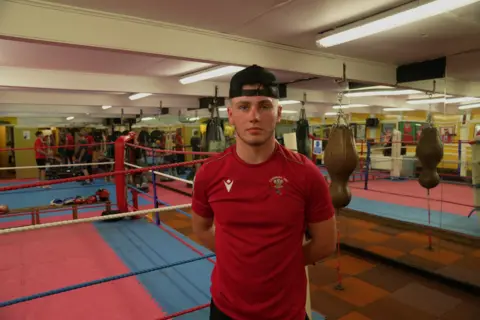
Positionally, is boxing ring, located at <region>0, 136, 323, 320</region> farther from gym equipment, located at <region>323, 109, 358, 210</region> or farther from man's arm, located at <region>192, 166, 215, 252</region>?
gym equipment, located at <region>323, 109, 358, 210</region>

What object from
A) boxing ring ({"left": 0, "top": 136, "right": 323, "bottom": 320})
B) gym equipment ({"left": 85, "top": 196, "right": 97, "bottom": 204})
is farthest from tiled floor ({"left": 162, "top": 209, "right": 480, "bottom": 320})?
gym equipment ({"left": 85, "top": 196, "right": 97, "bottom": 204})

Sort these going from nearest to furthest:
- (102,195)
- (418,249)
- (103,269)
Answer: (103,269), (418,249), (102,195)

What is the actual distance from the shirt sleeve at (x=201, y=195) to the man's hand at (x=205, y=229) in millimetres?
24

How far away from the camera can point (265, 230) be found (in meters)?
1.16

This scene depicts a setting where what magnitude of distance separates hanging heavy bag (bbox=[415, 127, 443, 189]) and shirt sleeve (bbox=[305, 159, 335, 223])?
313 cm

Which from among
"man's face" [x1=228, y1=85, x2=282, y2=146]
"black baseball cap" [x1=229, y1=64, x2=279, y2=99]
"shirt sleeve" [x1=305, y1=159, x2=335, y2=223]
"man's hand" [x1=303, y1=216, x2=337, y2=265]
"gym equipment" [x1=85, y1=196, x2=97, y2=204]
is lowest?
"gym equipment" [x1=85, y1=196, x2=97, y2=204]

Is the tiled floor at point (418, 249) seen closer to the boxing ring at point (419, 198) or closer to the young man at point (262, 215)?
the boxing ring at point (419, 198)

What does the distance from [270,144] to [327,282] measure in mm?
2812

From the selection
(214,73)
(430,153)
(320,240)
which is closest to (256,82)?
(320,240)

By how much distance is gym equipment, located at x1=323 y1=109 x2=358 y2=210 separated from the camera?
2.65m

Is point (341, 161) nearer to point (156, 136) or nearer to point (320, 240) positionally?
point (320, 240)

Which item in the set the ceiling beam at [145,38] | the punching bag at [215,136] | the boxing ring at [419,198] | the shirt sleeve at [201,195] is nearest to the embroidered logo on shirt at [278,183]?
the shirt sleeve at [201,195]

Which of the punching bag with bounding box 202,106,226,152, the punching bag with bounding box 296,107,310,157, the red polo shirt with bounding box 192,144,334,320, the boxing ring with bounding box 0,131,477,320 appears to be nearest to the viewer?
the red polo shirt with bounding box 192,144,334,320

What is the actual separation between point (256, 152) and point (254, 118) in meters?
0.13
